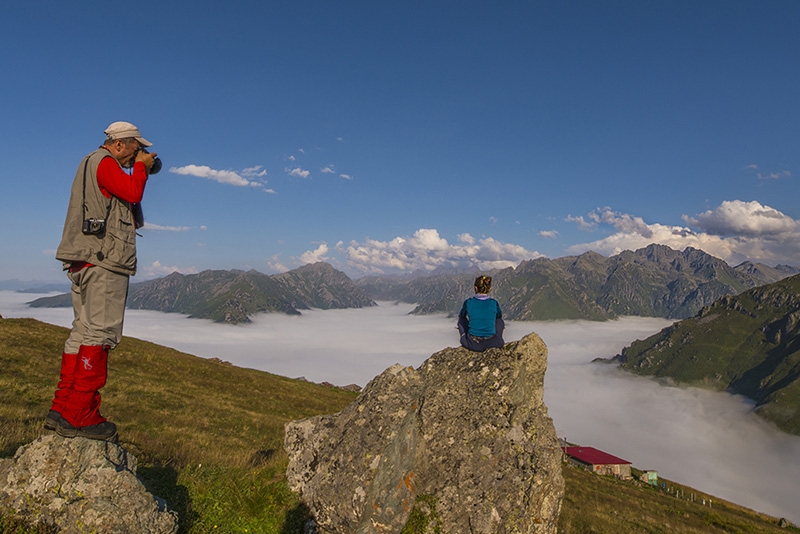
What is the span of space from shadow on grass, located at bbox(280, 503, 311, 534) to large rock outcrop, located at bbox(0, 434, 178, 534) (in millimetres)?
2511

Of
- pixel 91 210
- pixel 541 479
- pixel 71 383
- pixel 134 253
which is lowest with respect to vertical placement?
pixel 541 479

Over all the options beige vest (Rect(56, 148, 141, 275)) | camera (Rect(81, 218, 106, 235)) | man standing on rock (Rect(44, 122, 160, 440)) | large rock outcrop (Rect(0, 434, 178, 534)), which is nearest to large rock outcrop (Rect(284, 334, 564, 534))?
large rock outcrop (Rect(0, 434, 178, 534))

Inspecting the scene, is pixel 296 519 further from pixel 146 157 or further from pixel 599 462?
pixel 599 462

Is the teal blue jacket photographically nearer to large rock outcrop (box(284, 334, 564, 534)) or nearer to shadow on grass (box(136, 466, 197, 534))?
large rock outcrop (box(284, 334, 564, 534))

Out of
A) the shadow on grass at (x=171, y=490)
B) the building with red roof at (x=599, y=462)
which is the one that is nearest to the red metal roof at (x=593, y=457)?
the building with red roof at (x=599, y=462)

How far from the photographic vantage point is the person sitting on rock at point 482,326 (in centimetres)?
1083

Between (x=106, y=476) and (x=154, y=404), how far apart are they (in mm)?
15230

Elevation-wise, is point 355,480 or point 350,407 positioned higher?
point 350,407

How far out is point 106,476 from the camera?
19.6ft

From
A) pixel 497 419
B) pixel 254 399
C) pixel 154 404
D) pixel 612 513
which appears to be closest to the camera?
pixel 497 419

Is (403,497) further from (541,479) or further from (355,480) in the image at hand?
(541,479)

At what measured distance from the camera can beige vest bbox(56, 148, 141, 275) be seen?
6.11m

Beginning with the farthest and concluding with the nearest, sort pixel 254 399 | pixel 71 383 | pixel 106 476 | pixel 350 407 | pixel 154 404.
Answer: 1. pixel 254 399
2. pixel 154 404
3. pixel 350 407
4. pixel 71 383
5. pixel 106 476

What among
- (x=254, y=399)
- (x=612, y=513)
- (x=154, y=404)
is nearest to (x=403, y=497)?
(x=154, y=404)
